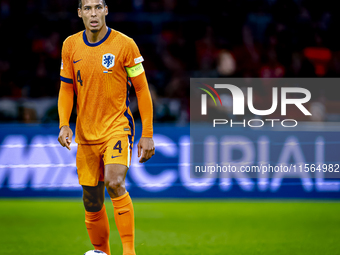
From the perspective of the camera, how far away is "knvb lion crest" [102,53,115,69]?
3512 mm

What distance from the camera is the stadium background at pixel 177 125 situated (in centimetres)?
521

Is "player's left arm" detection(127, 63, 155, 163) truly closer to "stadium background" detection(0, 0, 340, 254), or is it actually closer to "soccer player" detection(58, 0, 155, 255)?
"soccer player" detection(58, 0, 155, 255)

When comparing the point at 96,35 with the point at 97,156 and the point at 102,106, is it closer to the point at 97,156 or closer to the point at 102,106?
the point at 102,106

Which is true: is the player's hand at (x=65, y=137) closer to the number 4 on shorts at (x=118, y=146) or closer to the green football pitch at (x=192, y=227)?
the number 4 on shorts at (x=118, y=146)

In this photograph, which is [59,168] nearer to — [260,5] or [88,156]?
[88,156]

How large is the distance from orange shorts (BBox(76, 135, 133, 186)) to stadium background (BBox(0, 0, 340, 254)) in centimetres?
115

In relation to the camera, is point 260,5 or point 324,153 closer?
point 324,153

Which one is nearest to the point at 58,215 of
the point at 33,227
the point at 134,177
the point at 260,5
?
the point at 33,227

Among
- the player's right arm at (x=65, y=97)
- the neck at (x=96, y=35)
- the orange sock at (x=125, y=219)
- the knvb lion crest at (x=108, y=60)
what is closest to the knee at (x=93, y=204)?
the orange sock at (x=125, y=219)

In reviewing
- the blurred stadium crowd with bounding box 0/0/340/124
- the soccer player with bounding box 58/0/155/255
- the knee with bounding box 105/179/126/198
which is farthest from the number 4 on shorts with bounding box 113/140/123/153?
the blurred stadium crowd with bounding box 0/0/340/124

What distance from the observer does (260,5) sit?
976cm

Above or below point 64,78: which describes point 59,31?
above

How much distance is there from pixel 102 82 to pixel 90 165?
0.59 meters

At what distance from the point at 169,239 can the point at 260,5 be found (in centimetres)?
615
